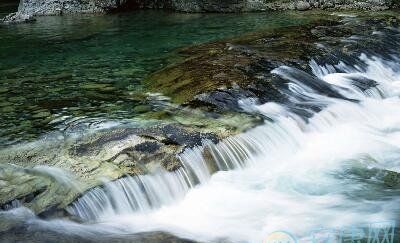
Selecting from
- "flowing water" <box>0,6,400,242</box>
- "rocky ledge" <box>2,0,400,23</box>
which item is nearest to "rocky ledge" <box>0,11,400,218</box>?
"flowing water" <box>0,6,400,242</box>

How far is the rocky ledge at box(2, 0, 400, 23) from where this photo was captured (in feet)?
59.5

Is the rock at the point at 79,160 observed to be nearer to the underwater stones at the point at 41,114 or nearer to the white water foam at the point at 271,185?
the white water foam at the point at 271,185

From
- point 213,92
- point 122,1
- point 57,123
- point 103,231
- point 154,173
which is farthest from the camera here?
point 122,1

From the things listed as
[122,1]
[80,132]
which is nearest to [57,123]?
[80,132]

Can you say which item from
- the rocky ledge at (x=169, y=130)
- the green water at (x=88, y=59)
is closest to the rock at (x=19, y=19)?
the green water at (x=88, y=59)

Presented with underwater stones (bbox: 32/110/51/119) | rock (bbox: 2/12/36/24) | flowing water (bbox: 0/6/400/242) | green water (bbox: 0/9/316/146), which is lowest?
flowing water (bbox: 0/6/400/242)

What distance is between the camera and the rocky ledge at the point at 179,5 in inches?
714

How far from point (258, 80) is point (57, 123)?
11.3 ft

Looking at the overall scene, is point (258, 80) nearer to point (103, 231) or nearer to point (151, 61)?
point (151, 61)

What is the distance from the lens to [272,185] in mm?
5844

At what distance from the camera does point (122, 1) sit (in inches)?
898

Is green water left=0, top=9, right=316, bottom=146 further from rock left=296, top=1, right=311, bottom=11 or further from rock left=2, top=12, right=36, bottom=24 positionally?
rock left=296, top=1, right=311, bottom=11

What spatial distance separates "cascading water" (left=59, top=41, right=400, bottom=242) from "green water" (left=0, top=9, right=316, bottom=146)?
5.98 feet

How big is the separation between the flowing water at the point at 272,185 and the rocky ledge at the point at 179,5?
1121 cm
